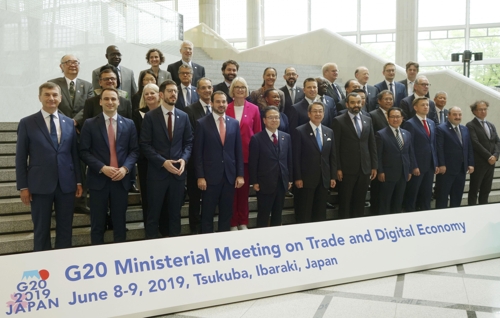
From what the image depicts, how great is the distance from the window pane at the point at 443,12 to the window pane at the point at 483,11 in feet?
1.01

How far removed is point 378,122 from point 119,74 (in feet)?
9.87

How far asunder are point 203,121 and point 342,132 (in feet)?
5.20

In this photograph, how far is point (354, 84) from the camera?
6.15 metres

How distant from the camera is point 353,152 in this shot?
213 inches

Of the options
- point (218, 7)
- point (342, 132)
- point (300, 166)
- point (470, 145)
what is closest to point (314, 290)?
point (300, 166)

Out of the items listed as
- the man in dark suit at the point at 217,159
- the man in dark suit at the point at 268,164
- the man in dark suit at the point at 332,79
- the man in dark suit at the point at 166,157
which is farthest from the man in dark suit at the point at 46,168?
the man in dark suit at the point at 332,79

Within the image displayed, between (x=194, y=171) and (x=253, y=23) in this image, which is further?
(x=253, y=23)

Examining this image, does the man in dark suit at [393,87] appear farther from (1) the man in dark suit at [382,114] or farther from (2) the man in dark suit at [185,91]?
(2) the man in dark suit at [185,91]

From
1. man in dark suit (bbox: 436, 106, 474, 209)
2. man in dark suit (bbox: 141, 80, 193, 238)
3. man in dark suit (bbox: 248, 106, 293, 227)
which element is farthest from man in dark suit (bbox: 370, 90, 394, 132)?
man in dark suit (bbox: 141, 80, 193, 238)

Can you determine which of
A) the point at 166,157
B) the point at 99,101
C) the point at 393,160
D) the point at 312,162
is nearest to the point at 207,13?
the point at 393,160

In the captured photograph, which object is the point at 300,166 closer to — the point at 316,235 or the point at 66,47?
the point at 316,235

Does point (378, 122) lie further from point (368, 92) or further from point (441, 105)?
point (441, 105)

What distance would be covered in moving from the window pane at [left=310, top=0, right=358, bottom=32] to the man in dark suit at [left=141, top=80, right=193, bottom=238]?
14395 mm

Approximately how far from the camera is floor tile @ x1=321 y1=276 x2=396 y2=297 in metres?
3.86
